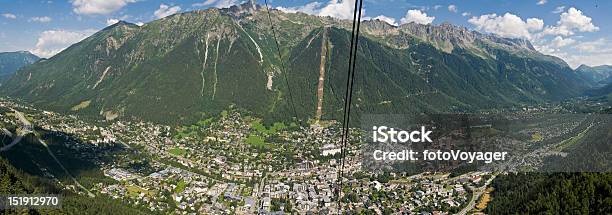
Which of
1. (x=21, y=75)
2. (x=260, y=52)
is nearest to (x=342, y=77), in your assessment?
(x=260, y=52)

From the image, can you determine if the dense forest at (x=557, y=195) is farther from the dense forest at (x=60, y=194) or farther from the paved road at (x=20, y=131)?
the paved road at (x=20, y=131)

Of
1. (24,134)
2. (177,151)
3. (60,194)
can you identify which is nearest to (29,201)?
(60,194)

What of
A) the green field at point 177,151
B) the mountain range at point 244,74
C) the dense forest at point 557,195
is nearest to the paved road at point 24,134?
the green field at point 177,151

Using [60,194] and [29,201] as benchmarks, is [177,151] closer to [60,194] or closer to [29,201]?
[60,194]

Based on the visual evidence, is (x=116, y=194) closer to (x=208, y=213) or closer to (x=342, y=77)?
(x=208, y=213)

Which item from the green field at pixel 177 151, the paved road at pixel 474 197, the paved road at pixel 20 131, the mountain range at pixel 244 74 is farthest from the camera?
the mountain range at pixel 244 74

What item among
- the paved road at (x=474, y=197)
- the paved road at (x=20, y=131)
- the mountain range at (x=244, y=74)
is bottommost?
the paved road at (x=474, y=197)

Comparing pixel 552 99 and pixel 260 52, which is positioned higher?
pixel 260 52

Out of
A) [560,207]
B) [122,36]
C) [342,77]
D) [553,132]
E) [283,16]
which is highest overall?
[283,16]
